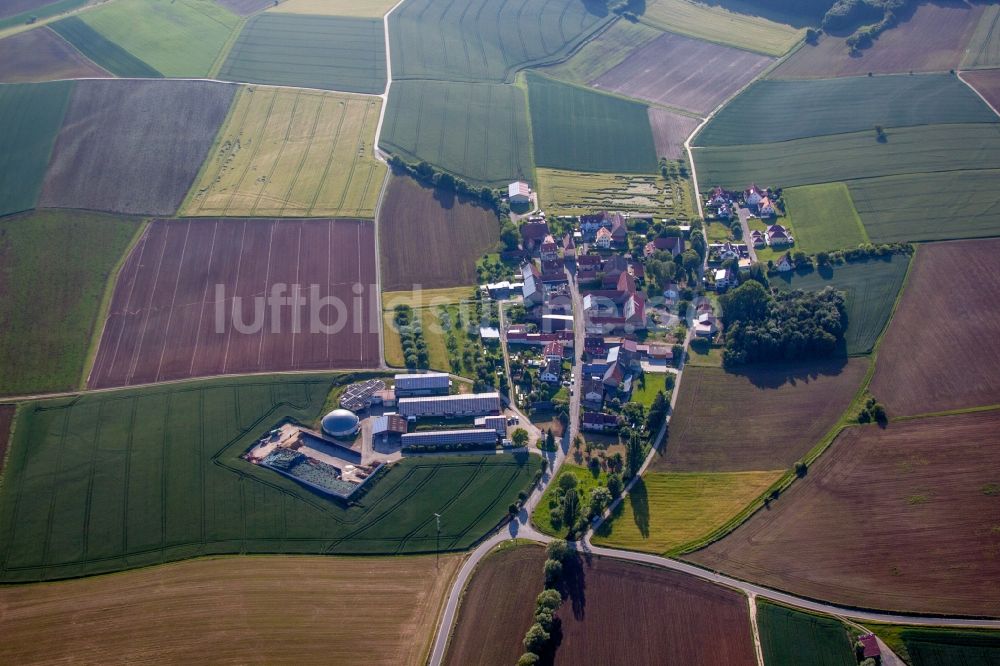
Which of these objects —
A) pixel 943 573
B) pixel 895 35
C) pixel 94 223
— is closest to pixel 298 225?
pixel 94 223

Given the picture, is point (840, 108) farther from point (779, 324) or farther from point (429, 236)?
point (429, 236)

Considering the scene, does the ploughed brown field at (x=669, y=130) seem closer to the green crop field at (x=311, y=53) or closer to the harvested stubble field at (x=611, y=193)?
the harvested stubble field at (x=611, y=193)

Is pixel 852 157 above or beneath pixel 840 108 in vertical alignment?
beneath

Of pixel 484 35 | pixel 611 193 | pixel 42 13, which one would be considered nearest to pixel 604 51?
pixel 484 35

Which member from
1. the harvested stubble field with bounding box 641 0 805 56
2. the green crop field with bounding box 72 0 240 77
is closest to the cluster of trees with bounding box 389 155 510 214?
the green crop field with bounding box 72 0 240 77

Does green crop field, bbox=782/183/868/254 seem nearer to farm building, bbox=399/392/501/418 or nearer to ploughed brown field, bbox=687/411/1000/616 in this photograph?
ploughed brown field, bbox=687/411/1000/616

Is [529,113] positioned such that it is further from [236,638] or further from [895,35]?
[236,638]
